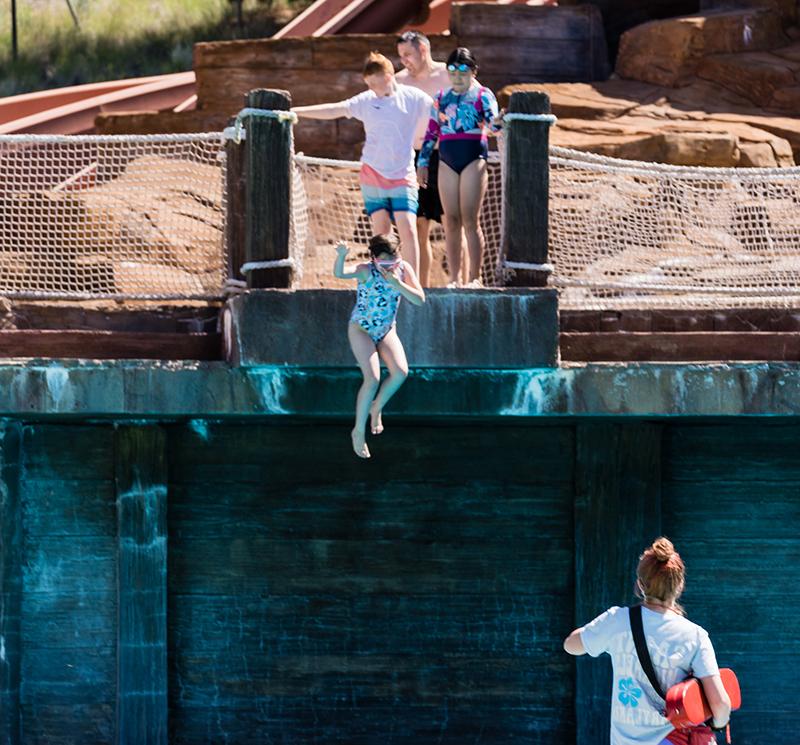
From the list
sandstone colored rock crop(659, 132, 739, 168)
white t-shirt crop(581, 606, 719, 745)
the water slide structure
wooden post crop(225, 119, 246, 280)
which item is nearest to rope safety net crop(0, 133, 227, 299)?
wooden post crop(225, 119, 246, 280)

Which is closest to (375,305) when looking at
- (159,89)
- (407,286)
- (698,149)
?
(407,286)

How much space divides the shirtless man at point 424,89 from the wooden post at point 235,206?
43.0 inches

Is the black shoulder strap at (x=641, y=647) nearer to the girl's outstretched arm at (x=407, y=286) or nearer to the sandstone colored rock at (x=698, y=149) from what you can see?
the girl's outstretched arm at (x=407, y=286)

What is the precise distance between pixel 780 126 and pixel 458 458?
6076mm

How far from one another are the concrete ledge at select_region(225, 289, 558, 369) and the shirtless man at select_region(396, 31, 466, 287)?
97 cm

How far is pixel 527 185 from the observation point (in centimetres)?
960

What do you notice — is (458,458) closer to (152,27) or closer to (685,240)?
(685,240)

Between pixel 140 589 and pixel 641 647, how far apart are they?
13.1 ft

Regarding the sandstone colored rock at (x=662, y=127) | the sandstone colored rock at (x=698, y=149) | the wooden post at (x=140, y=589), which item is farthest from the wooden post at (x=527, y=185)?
the sandstone colored rock at (x=698, y=149)

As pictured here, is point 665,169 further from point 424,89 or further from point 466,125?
point 424,89

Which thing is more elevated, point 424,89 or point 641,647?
point 424,89

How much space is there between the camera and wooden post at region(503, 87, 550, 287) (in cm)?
959

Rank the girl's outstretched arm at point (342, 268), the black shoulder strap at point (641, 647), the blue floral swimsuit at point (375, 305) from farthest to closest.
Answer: the blue floral swimsuit at point (375, 305) < the girl's outstretched arm at point (342, 268) < the black shoulder strap at point (641, 647)

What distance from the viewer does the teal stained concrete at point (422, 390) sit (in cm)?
950
